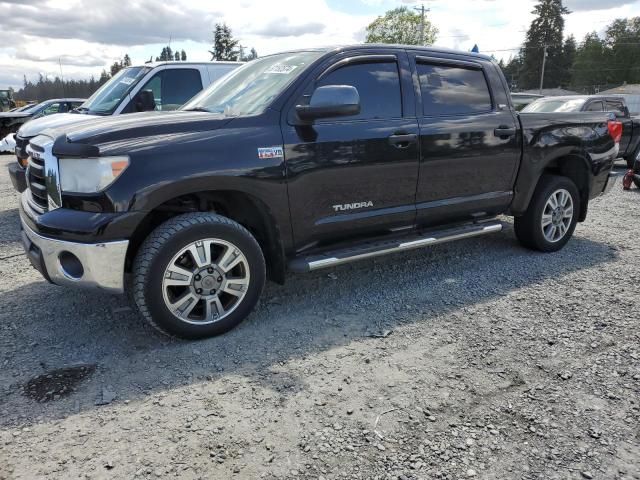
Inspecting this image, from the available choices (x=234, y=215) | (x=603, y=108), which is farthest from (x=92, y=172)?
(x=603, y=108)

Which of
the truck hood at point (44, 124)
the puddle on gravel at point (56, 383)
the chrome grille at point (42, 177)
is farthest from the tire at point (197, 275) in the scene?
the truck hood at point (44, 124)

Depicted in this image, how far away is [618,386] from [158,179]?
9.60 feet

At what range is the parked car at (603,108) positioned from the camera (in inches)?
427

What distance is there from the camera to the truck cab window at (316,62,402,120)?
3.80m

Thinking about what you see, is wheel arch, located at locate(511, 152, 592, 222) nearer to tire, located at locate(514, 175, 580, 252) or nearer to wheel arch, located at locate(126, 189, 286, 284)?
tire, located at locate(514, 175, 580, 252)

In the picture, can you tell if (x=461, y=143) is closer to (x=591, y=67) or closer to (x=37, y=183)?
(x=37, y=183)

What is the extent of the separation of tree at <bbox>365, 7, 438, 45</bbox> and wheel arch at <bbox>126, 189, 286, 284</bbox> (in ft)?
187

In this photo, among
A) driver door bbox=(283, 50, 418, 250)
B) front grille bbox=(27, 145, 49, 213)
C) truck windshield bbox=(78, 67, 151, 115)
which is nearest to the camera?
front grille bbox=(27, 145, 49, 213)

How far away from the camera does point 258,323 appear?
3.64 m

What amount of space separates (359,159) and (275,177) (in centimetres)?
70

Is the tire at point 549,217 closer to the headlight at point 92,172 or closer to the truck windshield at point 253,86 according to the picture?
the truck windshield at point 253,86

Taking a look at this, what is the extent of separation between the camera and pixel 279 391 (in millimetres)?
2805

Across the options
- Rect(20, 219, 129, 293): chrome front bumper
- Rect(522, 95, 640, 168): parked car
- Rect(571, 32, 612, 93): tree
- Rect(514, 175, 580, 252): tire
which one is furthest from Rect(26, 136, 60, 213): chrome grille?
Rect(571, 32, 612, 93): tree


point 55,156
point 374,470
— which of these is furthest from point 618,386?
point 55,156
